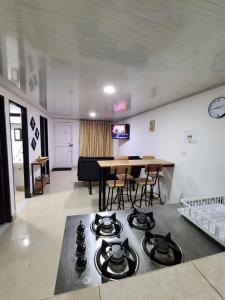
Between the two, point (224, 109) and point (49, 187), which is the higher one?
point (224, 109)

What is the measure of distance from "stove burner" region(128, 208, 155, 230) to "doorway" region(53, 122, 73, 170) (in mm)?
6216

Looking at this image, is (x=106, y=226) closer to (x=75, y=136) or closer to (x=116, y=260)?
(x=116, y=260)

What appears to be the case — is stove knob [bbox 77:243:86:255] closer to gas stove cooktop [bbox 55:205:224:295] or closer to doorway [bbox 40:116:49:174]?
gas stove cooktop [bbox 55:205:224:295]

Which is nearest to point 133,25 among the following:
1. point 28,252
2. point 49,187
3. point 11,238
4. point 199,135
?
point 199,135

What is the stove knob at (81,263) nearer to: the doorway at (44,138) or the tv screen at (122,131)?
the doorway at (44,138)

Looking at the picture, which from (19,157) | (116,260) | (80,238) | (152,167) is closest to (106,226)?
(80,238)

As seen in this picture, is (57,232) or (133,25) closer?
(133,25)

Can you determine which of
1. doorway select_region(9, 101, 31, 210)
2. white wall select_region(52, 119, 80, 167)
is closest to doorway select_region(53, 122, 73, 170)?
white wall select_region(52, 119, 80, 167)

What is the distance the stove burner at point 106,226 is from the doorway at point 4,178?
2.19 m

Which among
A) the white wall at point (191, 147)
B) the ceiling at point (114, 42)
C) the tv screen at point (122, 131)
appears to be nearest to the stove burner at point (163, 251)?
the ceiling at point (114, 42)

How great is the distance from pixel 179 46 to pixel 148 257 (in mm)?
1527

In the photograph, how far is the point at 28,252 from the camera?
1.95 m

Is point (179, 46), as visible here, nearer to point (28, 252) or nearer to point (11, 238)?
point (28, 252)

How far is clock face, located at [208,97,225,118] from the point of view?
7.02 ft
